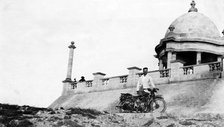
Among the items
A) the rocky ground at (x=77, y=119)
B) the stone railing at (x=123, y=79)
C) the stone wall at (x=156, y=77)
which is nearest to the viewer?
the rocky ground at (x=77, y=119)

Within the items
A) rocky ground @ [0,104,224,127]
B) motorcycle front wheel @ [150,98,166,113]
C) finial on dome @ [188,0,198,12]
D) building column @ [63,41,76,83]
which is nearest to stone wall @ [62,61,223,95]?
building column @ [63,41,76,83]

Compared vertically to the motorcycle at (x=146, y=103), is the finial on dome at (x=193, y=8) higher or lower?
higher

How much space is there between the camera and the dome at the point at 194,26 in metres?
34.7

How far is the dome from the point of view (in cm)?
3472

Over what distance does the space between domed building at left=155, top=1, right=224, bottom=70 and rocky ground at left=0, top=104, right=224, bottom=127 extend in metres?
16.4

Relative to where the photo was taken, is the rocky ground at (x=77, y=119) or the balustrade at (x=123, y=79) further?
the balustrade at (x=123, y=79)

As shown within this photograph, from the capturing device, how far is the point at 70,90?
117ft

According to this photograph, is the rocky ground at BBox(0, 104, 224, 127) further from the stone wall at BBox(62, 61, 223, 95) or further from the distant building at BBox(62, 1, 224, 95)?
the distant building at BBox(62, 1, 224, 95)

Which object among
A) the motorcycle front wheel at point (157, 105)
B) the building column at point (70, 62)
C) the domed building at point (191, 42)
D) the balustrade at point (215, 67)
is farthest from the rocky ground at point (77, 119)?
the building column at point (70, 62)

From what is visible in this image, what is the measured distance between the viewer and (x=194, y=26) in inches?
1395

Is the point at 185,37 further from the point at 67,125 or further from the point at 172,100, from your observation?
the point at 67,125

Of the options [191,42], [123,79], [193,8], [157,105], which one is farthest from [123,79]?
[157,105]

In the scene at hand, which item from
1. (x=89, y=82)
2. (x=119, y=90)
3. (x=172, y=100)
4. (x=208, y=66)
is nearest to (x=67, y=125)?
(x=172, y=100)

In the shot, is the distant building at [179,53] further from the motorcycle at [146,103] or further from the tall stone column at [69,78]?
the motorcycle at [146,103]
